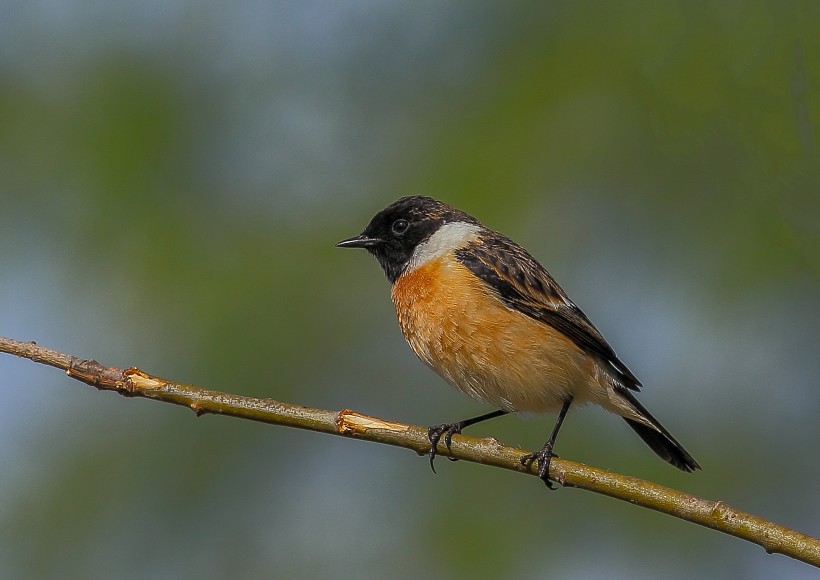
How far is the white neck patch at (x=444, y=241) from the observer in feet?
19.4

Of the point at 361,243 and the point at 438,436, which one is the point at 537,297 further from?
the point at 438,436

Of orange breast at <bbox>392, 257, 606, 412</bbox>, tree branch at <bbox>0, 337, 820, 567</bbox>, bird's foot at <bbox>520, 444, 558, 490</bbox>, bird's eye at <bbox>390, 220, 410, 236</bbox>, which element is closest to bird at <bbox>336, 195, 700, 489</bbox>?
orange breast at <bbox>392, 257, 606, 412</bbox>

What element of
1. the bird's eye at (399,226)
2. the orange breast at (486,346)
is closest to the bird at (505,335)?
the orange breast at (486,346)

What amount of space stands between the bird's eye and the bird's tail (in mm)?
1630

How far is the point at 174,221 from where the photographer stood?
7.10 metres

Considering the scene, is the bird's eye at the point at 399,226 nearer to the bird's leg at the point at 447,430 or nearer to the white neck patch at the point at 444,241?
the white neck patch at the point at 444,241

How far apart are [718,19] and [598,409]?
9.14 ft

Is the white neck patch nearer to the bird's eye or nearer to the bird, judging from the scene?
the bird

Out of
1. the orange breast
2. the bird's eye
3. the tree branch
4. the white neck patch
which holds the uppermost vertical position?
the bird's eye

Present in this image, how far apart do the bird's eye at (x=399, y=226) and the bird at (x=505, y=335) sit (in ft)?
0.45

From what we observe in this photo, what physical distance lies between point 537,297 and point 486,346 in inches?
23.2

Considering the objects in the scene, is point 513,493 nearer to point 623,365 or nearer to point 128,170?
point 623,365

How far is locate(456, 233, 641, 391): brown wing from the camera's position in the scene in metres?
5.63

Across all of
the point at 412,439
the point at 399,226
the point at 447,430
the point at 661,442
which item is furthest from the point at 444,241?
the point at 412,439
